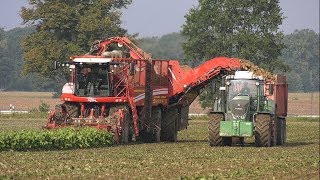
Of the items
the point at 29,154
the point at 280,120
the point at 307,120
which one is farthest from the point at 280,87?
the point at 307,120

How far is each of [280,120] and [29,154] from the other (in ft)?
43.3

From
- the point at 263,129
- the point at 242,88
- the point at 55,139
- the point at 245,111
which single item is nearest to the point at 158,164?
the point at 55,139

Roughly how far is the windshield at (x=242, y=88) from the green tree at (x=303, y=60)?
308ft

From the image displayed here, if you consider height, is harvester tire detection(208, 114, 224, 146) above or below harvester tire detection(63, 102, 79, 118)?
below

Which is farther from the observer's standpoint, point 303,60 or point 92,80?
point 303,60

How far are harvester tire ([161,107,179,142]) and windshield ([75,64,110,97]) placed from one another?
13.5ft

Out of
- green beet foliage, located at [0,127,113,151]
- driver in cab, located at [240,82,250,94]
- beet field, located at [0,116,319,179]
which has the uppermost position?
driver in cab, located at [240,82,250,94]

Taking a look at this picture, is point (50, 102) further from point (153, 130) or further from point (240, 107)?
point (240, 107)

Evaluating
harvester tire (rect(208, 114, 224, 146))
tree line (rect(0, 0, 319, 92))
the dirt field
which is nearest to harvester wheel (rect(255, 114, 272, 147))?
harvester tire (rect(208, 114, 224, 146))

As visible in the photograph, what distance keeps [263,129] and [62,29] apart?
45.9 metres

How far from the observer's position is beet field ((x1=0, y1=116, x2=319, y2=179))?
19.5 metres

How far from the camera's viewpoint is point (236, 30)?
258 feet

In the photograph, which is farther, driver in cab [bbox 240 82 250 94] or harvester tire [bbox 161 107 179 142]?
harvester tire [bbox 161 107 179 142]

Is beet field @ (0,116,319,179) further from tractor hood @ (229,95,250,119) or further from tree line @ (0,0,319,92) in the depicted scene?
tree line @ (0,0,319,92)
